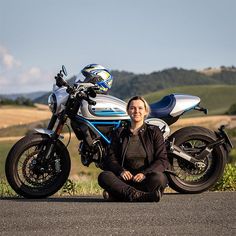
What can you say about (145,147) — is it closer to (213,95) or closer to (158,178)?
(158,178)

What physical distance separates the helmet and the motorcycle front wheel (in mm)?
914

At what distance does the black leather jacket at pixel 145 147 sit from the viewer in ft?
24.7

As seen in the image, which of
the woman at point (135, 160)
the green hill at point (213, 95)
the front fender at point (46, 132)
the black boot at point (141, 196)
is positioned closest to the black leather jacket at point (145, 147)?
the woman at point (135, 160)

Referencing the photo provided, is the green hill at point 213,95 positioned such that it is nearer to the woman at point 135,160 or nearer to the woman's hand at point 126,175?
the woman at point 135,160

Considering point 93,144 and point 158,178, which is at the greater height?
point 93,144

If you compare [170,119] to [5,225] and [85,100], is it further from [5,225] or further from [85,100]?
[5,225]

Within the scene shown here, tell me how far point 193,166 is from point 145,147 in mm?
1174

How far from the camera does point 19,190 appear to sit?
8.12m

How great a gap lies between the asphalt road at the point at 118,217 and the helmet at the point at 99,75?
159cm

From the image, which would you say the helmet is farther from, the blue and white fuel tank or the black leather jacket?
the black leather jacket

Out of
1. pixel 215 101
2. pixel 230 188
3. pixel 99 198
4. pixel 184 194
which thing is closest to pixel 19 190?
pixel 99 198

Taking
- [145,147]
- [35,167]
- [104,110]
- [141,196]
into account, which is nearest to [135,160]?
[145,147]

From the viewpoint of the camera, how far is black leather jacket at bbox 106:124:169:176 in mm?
7523

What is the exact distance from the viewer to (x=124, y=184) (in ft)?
23.9
